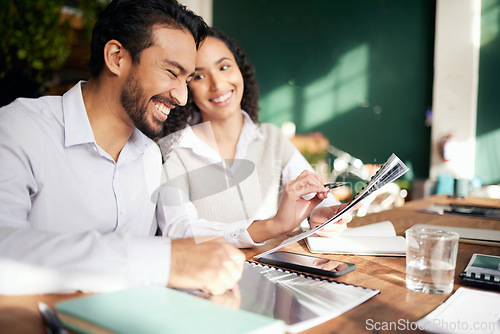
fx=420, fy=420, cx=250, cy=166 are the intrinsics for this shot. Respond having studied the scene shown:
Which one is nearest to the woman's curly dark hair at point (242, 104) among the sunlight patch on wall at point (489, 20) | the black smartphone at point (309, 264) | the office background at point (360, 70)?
the black smartphone at point (309, 264)

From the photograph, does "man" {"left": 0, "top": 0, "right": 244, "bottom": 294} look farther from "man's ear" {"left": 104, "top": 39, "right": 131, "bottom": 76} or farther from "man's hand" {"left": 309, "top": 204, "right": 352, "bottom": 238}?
"man's hand" {"left": 309, "top": 204, "right": 352, "bottom": 238}

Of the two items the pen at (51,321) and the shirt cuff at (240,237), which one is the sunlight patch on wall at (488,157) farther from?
the pen at (51,321)

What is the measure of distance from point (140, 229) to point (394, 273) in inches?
30.7

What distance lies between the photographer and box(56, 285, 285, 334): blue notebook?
20.6 inches

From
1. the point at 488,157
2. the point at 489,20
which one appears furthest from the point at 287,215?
the point at 489,20

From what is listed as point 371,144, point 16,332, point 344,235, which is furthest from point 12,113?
point 371,144

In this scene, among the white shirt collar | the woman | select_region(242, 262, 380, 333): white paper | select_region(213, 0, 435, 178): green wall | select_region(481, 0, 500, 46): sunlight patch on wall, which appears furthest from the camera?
select_region(213, 0, 435, 178): green wall

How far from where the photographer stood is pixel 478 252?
3.63 feet

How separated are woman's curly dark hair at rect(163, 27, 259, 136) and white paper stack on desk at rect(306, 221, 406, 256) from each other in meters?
0.81

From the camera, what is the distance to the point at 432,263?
0.79 meters

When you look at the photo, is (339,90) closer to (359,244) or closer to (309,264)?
(359,244)

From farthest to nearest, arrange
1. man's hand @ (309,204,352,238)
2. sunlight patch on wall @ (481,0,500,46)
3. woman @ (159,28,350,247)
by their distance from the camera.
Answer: sunlight patch on wall @ (481,0,500,46), woman @ (159,28,350,247), man's hand @ (309,204,352,238)

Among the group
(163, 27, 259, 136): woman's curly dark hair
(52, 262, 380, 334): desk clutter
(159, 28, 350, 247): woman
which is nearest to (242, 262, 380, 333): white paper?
(52, 262, 380, 334): desk clutter

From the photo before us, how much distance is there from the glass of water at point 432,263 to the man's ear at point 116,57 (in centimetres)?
91
